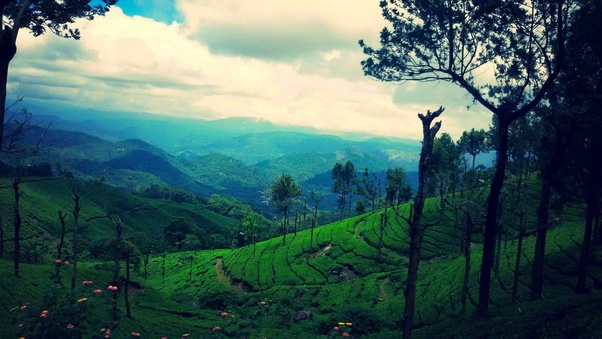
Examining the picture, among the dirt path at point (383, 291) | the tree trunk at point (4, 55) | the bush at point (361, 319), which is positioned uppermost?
the tree trunk at point (4, 55)

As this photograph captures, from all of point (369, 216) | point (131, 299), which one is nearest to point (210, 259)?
point (369, 216)

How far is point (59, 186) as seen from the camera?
19588cm

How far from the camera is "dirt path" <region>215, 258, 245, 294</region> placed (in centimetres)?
8074

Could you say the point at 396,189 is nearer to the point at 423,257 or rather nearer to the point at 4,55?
the point at 423,257

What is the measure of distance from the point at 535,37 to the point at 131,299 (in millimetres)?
57185

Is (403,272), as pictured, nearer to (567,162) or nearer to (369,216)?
(567,162)

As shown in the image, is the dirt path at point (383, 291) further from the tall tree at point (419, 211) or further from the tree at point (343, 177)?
the tree at point (343, 177)

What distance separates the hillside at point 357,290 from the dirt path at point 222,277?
1.10ft

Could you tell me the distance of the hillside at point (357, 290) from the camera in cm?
1989

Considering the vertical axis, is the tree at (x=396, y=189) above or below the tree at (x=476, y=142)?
below

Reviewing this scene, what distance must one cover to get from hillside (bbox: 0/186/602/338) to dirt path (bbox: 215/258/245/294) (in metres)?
0.34

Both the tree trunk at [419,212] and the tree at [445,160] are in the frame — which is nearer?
the tree trunk at [419,212]

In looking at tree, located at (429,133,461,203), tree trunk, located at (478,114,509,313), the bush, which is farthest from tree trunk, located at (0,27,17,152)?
tree, located at (429,133,461,203)

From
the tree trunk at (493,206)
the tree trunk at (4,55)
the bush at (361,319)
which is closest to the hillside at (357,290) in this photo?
the bush at (361,319)
